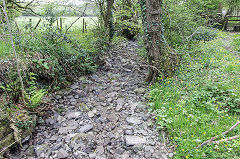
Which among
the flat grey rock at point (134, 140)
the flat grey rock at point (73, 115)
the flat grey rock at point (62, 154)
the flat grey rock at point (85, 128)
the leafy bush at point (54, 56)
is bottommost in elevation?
the flat grey rock at point (62, 154)

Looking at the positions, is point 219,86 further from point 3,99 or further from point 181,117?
point 3,99

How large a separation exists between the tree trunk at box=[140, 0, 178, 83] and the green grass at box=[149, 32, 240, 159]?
412mm

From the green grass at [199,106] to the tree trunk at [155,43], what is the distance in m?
0.41

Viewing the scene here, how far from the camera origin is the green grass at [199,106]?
10.7 ft

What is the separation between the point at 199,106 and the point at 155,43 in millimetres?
2638

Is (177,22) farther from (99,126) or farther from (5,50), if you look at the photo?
(5,50)

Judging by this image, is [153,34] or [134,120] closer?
[134,120]

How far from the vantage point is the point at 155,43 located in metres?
5.82

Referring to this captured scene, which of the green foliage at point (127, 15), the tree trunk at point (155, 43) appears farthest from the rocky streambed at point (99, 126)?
the green foliage at point (127, 15)

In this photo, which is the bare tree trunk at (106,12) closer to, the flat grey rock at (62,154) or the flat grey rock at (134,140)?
the flat grey rock at (134,140)

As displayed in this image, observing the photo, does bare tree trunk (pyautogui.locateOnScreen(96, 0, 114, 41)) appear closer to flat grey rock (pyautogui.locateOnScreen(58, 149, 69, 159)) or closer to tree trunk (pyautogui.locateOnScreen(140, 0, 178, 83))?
tree trunk (pyautogui.locateOnScreen(140, 0, 178, 83))

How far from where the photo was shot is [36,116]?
4242 millimetres

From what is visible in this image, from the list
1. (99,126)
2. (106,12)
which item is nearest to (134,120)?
(99,126)

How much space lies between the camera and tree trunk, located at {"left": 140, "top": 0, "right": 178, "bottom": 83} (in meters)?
5.56
